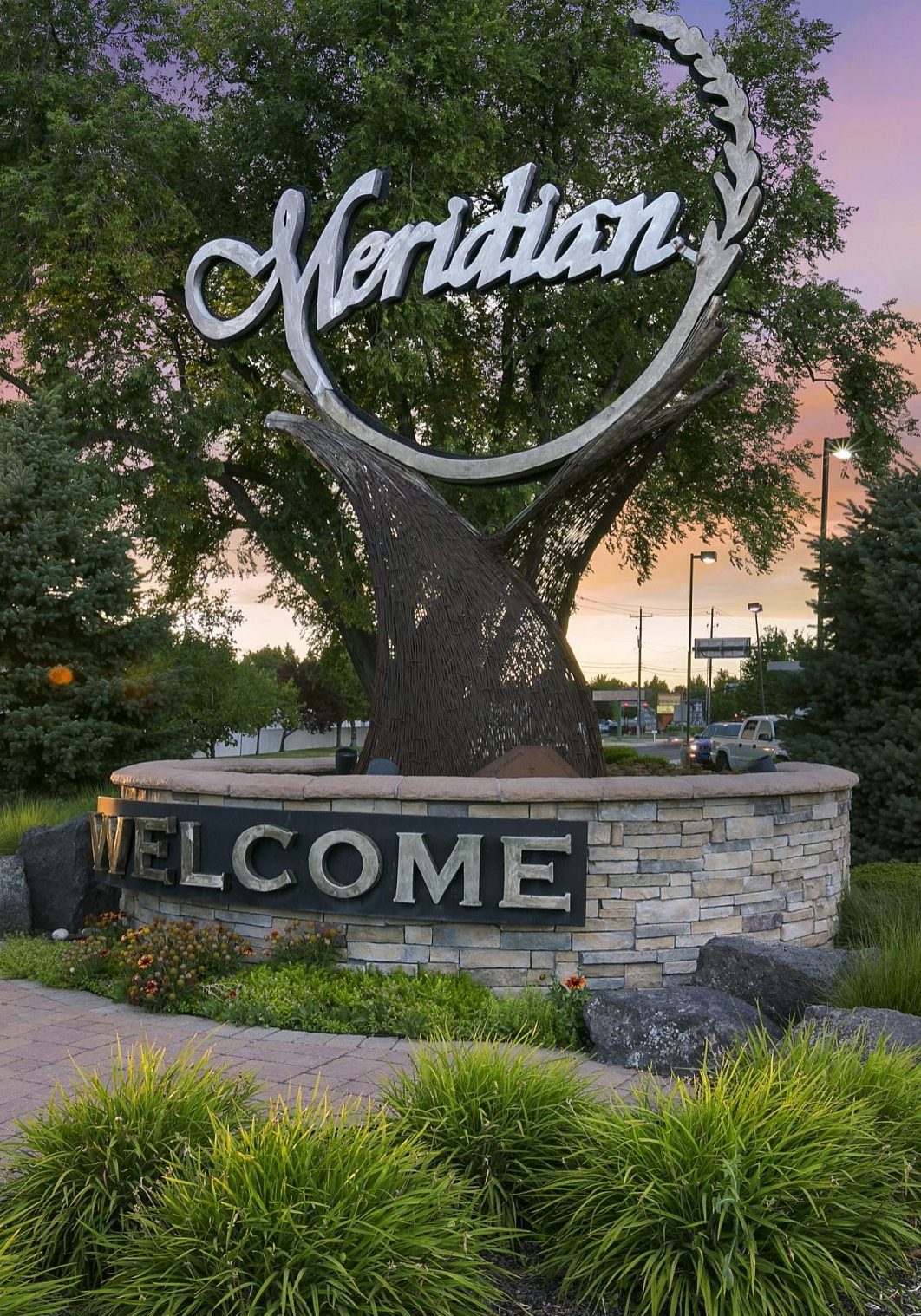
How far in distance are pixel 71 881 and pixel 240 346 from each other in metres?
11.0

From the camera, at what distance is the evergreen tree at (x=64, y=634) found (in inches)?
547

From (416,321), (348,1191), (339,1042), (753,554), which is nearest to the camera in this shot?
(348,1191)

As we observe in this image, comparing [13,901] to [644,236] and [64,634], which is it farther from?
[644,236]

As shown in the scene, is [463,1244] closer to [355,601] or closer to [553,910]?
[553,910]

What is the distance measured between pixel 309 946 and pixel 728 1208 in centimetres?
465

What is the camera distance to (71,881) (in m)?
Result: 9.72

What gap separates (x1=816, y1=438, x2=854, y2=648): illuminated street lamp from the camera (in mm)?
13539

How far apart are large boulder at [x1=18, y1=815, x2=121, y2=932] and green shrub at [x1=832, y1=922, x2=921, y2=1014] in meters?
6.31

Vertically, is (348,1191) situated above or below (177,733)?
below

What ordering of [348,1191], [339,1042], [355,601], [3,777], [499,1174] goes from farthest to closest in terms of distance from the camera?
1. [355,601]
2. [3,777]
3. [339,1042]
4. [499,1174]
5. [348,1191]

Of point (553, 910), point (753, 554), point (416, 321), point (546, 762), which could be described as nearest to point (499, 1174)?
point (553, 910)

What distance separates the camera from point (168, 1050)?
6.01 m

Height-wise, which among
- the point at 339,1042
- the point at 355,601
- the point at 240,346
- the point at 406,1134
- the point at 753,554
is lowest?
the point at 339,1042

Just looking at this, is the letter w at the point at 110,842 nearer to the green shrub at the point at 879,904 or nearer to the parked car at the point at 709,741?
the green shrub at the point at 879,904
